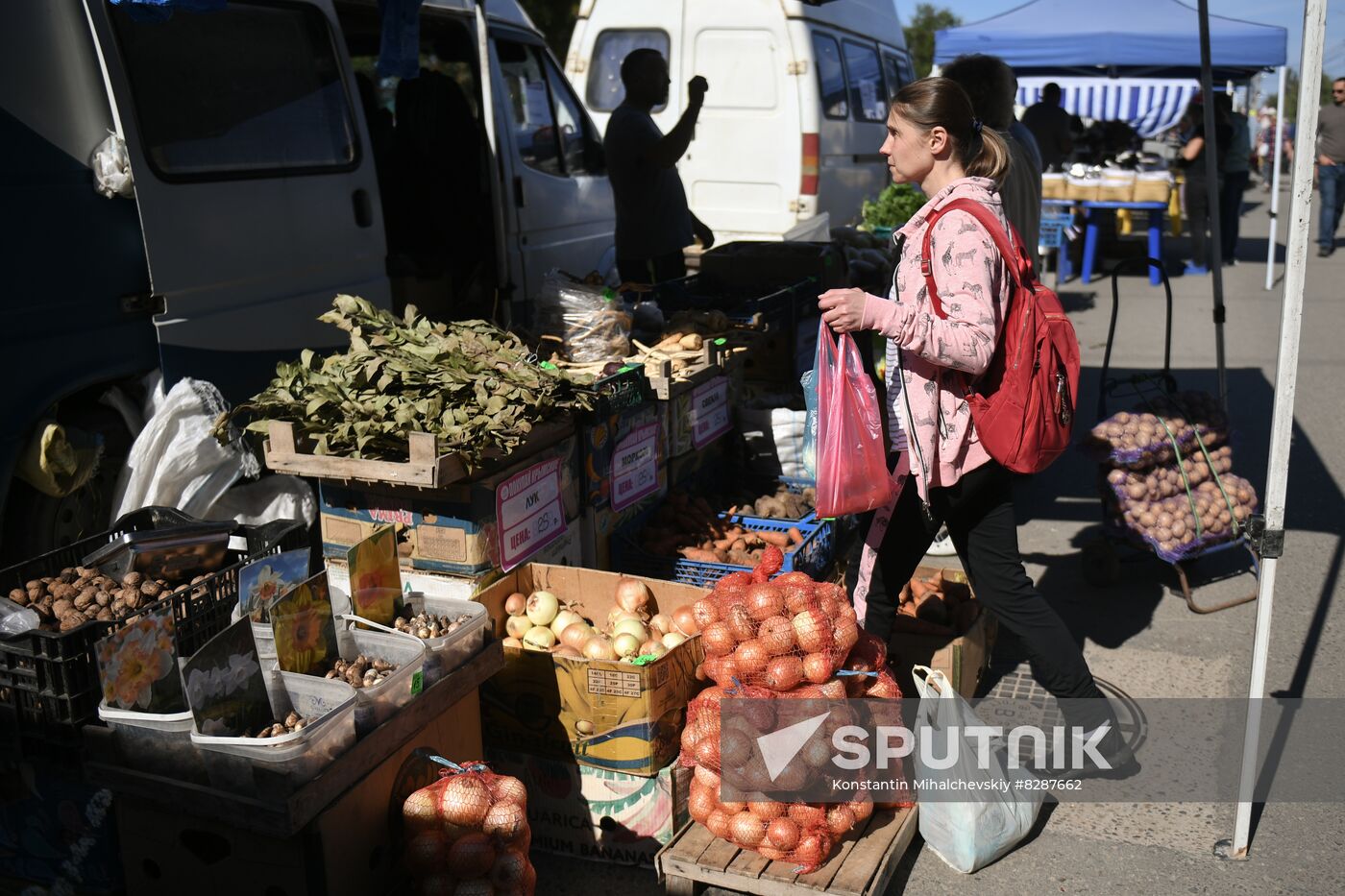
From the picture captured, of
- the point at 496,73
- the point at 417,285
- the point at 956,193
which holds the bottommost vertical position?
the point at 417,285

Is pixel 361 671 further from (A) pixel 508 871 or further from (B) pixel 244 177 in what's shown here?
(B) pixel 244 177

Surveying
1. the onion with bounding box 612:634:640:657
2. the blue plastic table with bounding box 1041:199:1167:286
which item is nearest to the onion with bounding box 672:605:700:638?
the onion with bounding box 612:634:640:657

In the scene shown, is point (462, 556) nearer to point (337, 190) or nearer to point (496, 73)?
point (337, 190)

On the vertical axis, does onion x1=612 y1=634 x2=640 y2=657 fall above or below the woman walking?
below

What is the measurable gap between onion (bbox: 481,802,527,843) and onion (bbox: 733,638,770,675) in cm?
71

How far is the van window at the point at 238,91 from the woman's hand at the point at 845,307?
251 cm

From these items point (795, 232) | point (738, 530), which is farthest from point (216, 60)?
point (795, 232)

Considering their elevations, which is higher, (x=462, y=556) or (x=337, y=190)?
(x=337, y=190)

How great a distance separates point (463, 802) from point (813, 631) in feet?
3.39

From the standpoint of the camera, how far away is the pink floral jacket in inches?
124

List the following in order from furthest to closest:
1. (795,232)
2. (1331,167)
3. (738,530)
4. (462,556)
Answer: (1331,167) → (795,232) → (738,530) → (462,556)

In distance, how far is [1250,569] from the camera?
567 centimetres

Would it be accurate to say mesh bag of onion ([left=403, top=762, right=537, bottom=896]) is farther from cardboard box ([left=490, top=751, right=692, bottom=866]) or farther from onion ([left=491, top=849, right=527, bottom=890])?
cardboard box ([left=490, top=751, right=692, bottom=866])

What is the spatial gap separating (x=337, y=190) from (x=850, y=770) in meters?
3.36
